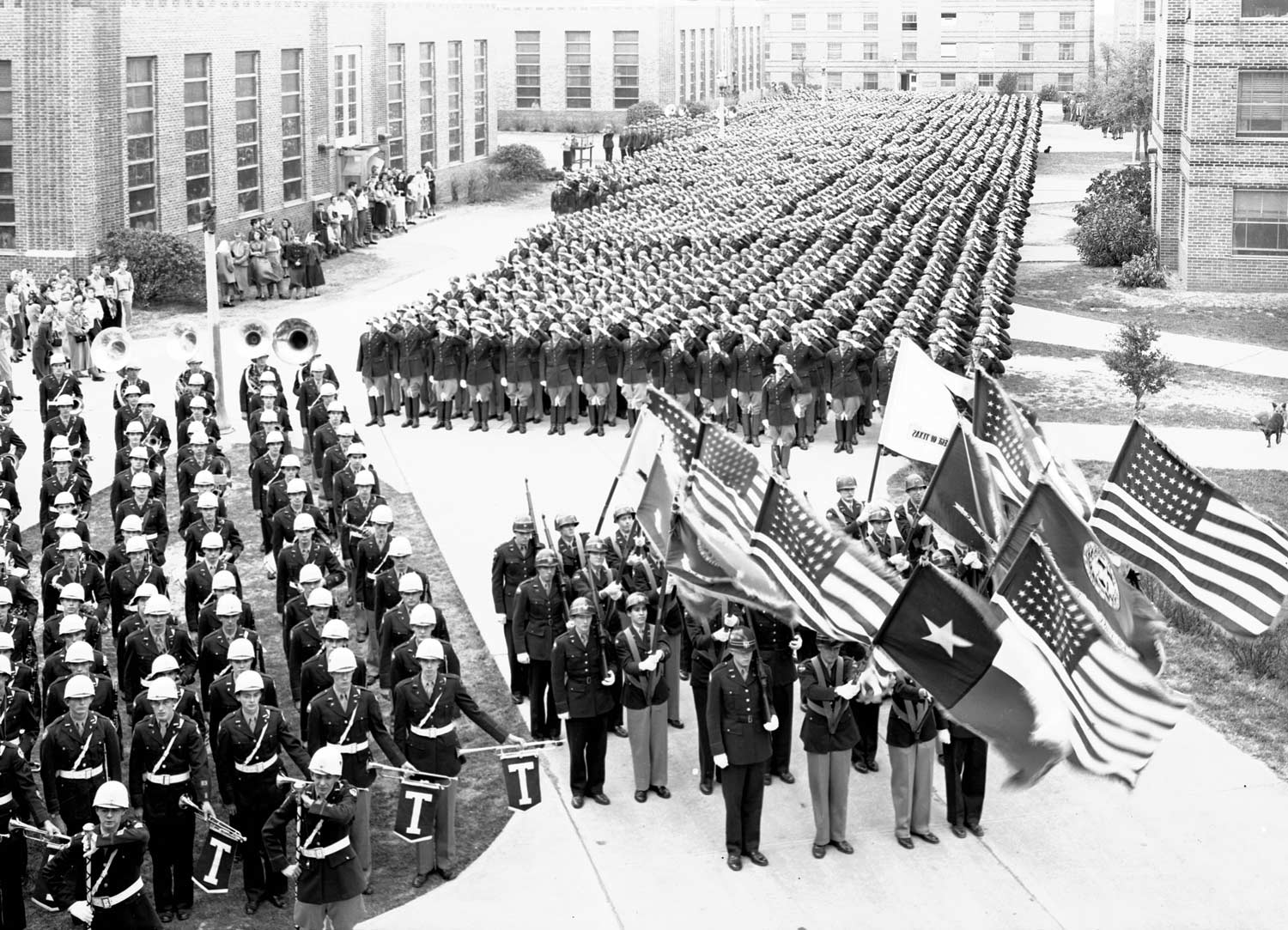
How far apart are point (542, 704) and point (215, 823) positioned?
3.68m

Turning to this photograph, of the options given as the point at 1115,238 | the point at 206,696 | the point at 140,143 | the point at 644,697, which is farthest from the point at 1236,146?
the point at 206,696

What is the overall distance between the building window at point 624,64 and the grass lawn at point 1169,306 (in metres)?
41.4

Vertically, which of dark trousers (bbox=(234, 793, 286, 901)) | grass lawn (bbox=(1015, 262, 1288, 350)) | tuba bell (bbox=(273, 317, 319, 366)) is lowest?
dark trousers (bbox=(234, 793, 286, 901))

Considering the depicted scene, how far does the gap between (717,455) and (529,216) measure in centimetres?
3927

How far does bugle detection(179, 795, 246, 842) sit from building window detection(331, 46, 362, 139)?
3742 cm

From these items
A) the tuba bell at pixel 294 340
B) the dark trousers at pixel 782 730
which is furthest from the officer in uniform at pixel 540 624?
the tuba bell at pixel 294 340

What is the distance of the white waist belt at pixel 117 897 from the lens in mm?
10492

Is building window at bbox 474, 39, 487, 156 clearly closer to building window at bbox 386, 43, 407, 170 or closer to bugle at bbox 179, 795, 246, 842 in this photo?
building window at bbox 386, 43, 407, 170

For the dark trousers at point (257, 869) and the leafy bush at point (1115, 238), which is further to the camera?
the leafy bush at point (1115, 238)

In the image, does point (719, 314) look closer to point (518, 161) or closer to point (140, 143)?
point (140, 143)

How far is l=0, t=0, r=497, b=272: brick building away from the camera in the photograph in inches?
1379

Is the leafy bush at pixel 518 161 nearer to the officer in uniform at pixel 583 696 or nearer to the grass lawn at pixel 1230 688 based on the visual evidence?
the grass lawn at pixel 1230 688

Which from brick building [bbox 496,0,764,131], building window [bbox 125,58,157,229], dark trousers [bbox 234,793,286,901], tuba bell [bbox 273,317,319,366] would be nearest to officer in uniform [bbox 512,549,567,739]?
dark trousers [bbox 234,793,286,901]

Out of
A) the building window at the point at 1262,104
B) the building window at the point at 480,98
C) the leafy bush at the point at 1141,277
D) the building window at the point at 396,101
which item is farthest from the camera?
the building window at the point at 480,98
